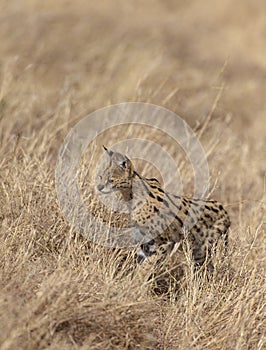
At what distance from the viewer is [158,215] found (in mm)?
5004

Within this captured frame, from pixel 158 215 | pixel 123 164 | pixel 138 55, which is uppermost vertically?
pixel 123 164

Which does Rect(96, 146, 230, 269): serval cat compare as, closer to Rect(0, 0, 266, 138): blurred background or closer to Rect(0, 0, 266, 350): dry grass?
Rect(0, 0, 266, 350): dry grass

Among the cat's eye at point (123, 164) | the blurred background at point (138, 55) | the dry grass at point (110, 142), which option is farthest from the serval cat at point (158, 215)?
the blurred background at point (138, 55)

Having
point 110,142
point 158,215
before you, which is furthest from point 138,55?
point 158,215

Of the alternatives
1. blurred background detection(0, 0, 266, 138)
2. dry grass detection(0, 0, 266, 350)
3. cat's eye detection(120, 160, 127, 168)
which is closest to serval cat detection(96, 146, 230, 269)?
cat's eye detection(120, 160, 127, 168)

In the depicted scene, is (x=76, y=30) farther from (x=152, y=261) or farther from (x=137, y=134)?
(x=152, y=261)

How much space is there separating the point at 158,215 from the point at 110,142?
175 centimetres

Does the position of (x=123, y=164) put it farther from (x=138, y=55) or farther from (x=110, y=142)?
(x=138, y=55)

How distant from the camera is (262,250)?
200 inches

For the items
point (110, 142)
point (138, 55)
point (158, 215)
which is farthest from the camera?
point (138, 55)

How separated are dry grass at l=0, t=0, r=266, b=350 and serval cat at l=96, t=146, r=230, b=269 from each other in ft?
0.74

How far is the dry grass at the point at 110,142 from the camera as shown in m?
3.61

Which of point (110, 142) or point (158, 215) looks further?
point (110, 142)

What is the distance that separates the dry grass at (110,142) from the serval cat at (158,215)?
0.74 ft
